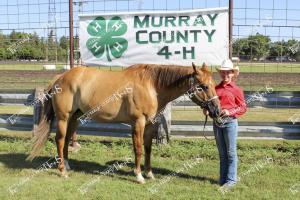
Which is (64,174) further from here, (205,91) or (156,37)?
(156,37)

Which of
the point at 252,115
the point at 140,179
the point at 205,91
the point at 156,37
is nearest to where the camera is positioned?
the point at 205,91

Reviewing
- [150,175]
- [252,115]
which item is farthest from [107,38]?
[252,115]

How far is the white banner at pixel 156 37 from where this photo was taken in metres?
7.72

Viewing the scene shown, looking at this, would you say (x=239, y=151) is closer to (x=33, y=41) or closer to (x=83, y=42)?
(x=83, y=42)

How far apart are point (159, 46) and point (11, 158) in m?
3.43

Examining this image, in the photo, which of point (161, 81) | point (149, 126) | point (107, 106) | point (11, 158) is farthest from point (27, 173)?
point (161, 81)

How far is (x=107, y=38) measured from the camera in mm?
8156

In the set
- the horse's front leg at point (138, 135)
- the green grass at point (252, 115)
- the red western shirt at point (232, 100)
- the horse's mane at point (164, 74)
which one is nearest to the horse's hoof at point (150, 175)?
the horse's front leg at point (138, 135)

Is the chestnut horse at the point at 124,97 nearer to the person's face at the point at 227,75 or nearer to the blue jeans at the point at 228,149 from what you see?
the person's face at the point at 227,75

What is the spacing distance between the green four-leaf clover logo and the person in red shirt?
287cm

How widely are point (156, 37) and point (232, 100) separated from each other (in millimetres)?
2723

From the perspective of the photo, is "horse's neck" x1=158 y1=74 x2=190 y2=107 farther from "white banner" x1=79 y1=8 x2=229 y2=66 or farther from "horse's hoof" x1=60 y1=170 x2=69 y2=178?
"horse's hoof" x1=60 y1=170 x2=69 y2=178

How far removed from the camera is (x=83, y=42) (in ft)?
27.2

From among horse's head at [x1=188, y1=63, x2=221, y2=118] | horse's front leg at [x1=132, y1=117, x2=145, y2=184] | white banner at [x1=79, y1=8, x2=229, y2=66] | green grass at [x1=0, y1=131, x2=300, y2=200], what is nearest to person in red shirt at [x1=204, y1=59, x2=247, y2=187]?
horse's head at [x1=188, y1=63, x2=221, y2=118]
